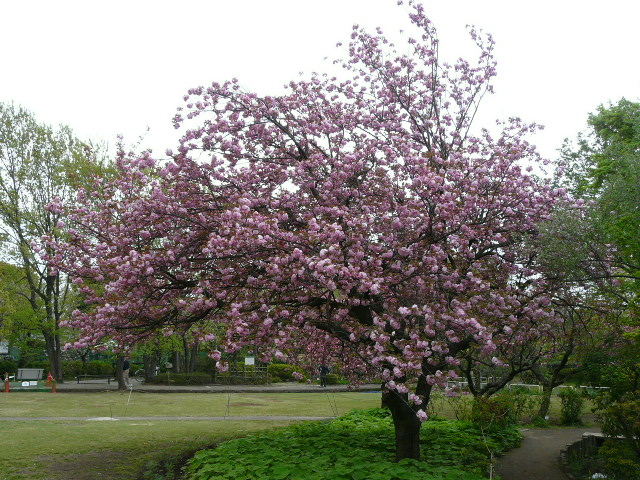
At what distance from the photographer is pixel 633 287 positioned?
411 inches

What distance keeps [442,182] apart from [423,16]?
197 inches

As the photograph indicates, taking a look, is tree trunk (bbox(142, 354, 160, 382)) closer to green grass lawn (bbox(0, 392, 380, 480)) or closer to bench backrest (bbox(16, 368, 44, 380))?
bench backrest (bbox(16, 368, 44, 380))

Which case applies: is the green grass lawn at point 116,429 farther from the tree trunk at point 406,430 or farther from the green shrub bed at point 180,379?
the green shrub bed at point 180,379

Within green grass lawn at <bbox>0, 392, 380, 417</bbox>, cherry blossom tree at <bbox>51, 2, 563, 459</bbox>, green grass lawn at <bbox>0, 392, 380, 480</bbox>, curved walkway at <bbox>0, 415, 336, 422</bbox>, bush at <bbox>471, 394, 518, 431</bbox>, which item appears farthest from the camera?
green grass lawn at <bbox>0, 392, 380, 417</bbox>

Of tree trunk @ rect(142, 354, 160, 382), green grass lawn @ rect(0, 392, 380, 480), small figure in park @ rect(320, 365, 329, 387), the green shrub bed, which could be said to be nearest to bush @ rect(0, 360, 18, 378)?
tree trunk @ rect(142, 354, 160, 382)

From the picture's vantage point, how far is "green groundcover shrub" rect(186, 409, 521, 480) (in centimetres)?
891

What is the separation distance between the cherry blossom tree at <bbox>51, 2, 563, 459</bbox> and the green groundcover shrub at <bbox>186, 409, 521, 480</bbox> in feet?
3.45

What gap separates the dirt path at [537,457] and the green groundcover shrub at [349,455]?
0.36m

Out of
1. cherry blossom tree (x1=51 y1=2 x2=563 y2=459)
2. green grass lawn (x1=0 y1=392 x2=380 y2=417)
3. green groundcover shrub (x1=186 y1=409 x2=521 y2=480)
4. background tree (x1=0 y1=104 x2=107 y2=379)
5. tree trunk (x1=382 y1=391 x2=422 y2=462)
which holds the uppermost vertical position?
background tree (x1=0 y1=104 x2=107 y2=379)

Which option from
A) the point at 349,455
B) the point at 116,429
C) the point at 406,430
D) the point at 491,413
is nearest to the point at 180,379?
the point at 116,429

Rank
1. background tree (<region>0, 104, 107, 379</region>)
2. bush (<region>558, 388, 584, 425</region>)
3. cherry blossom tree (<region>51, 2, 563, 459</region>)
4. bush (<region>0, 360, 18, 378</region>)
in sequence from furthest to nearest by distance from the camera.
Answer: bush (<region>0, 360, 18, 378</region>)
background tree (<region>0, 104, 107, 379</region>)
bush (<region>558, 388, 584, 425</region>)
cherry blossom tree (<region>51, 2, 563, 459</region>)

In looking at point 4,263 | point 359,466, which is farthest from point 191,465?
point 4,263

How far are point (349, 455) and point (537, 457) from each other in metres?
4.84

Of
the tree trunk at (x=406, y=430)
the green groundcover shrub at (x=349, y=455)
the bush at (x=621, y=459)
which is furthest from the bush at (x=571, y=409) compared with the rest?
the tree trunk at (x=406, y=430)
